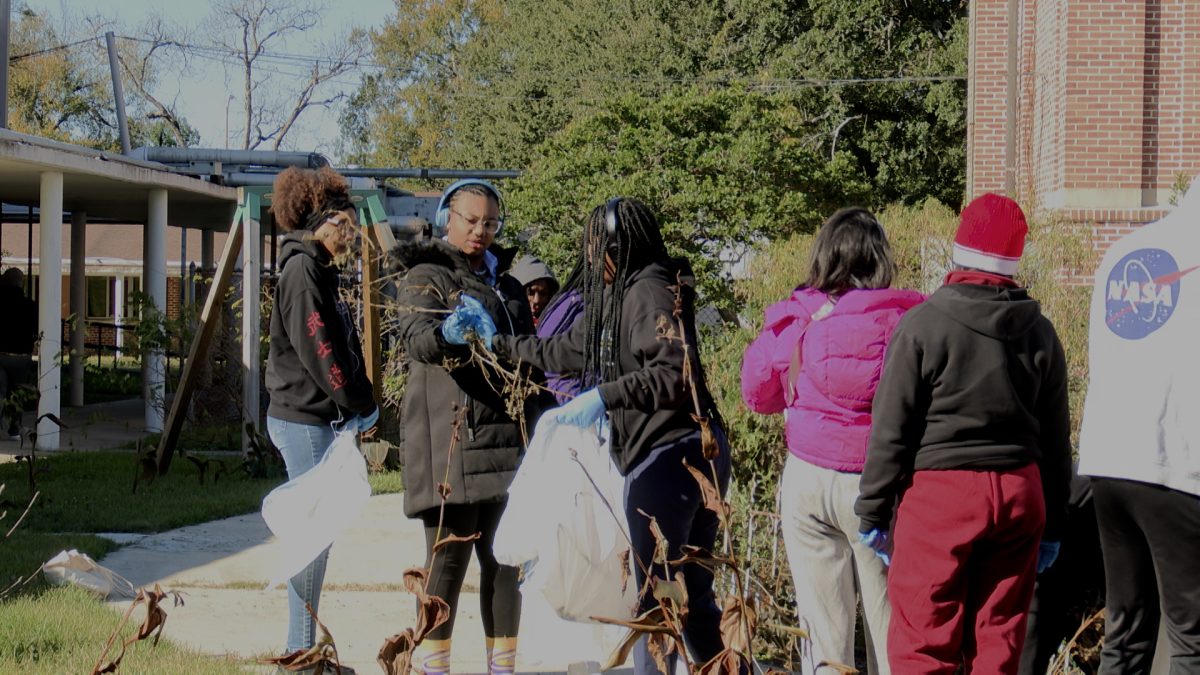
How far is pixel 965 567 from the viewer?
376cm

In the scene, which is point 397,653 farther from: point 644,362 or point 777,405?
point 777,405

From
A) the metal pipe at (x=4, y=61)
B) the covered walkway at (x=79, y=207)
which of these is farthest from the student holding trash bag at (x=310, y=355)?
the metal pipe at (x=4, y=61)

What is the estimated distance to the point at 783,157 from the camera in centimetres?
1745

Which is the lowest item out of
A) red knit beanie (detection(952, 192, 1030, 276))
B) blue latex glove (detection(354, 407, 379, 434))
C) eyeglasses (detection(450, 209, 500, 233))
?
blue latex glove (detection(354, 407, 379, 434))

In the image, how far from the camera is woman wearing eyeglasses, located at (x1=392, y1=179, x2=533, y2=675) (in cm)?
452

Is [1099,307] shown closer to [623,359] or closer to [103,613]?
[623,359]

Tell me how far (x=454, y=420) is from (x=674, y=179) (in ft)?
38.7

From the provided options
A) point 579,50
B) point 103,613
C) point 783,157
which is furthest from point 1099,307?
point 579,50

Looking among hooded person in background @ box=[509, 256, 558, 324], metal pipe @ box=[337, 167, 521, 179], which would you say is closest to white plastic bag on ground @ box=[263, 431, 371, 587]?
hooded person in background @ box=[509, 256, 558, 324]

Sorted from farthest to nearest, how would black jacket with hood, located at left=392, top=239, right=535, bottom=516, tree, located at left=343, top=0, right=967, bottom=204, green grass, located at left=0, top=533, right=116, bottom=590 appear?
tree, located at left=343, top=0, right=967, bottom=204
green grass, located at left=0, top=533, right=116, bottom=590
black jacket with hood, located at left=392, top=239, right=535, bottom=516

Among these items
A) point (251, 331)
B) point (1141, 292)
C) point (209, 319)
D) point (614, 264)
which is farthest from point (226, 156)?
point (1141, 292)

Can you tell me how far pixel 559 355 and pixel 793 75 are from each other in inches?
1092

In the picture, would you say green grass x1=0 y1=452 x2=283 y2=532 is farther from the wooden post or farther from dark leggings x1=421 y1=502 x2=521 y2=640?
dark leggings x1=421 y1=502 x2=521 y2=640

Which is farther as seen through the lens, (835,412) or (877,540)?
(835,412)
